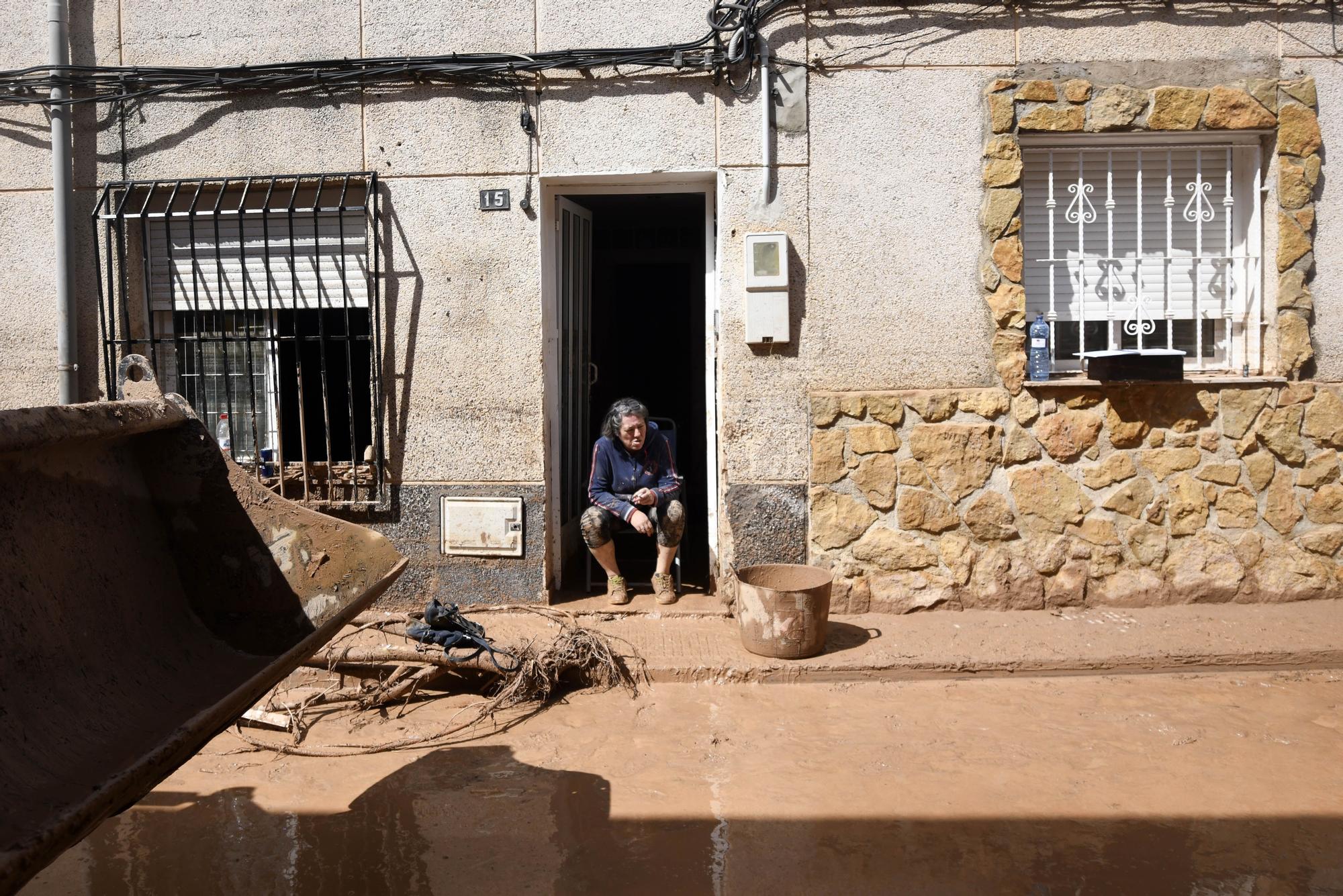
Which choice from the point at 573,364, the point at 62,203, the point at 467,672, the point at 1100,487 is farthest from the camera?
the point at 573,364

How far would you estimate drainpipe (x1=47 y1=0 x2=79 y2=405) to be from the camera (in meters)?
5.38

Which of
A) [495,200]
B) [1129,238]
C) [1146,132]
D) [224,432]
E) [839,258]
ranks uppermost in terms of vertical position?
[1146,132]

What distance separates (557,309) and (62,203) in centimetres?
281

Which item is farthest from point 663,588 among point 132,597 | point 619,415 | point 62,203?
point 62,203

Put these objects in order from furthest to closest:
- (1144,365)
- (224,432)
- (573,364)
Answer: (573,364) < (224,432) < (1144,365)

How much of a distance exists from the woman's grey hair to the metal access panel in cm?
66

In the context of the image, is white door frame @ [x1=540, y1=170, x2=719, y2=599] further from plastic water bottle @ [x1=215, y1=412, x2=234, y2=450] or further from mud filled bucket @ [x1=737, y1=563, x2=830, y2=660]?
plastic water bottle @ [x1=215, y1=412, x2=234, y2=450]

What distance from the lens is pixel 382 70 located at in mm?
5301

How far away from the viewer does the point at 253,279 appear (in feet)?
18.6

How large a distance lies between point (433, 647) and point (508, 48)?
3213 millimetres

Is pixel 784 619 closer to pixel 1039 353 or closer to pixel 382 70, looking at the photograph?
pixel 1039 353

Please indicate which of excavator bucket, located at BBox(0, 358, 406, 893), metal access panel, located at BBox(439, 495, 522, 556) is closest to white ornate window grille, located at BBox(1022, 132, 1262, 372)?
metal access panel, located at BBox(439, 495, 522, 556)

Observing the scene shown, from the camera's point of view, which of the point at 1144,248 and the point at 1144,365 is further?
the point at 1144,248

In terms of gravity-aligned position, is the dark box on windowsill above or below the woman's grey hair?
above
